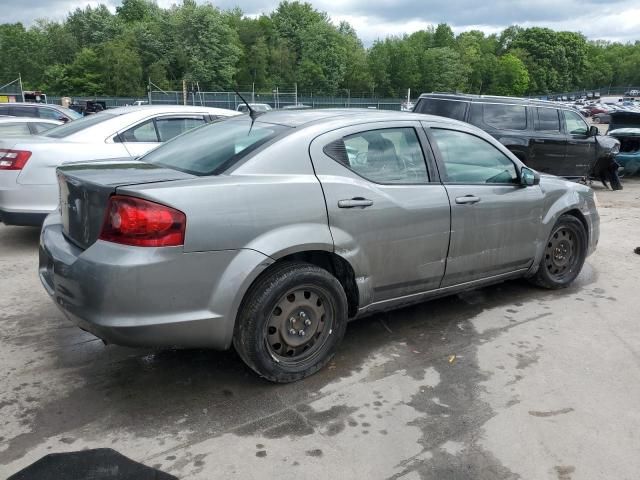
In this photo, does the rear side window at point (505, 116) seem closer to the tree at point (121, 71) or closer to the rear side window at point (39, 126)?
the rear side window at point (39, 126)

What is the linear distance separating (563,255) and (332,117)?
281 centimetres

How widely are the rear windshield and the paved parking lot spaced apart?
1.29 meters

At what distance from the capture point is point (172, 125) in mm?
6824

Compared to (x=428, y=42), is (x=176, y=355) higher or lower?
lower

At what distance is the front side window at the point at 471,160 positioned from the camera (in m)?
4.10

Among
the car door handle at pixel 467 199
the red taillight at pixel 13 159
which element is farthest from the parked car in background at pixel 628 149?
the red taillight at pixel 13 159

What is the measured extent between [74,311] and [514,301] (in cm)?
361

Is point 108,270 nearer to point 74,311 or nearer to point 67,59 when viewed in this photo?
point 74,311

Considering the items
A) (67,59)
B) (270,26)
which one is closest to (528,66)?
(270,26)

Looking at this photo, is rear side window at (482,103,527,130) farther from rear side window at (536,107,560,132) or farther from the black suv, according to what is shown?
rear side window at (536,107,560,132)

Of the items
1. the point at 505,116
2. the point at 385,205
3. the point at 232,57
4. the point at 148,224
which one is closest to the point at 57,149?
the point at 148,224

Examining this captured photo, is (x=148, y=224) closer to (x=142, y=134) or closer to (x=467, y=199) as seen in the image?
(x=467, y=199)

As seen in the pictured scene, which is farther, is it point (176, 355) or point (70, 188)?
point (176, 355)

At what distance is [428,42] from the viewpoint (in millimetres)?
111688
